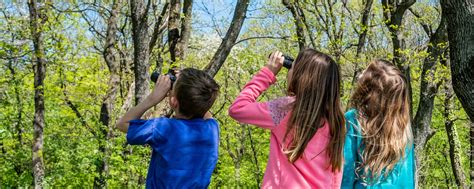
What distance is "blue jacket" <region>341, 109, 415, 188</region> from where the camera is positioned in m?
2.46

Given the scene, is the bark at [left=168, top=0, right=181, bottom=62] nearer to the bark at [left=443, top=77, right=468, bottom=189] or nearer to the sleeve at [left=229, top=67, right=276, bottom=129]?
the sleeve at [left=229, top=67, right=276, bottom=129]

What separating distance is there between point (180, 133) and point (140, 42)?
3780mm

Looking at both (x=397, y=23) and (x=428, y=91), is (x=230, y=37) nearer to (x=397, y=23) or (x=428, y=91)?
(x=397, y=23)

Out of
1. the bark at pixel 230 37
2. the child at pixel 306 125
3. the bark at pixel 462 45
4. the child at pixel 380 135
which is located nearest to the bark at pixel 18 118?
A: the bark at pixel 230 37

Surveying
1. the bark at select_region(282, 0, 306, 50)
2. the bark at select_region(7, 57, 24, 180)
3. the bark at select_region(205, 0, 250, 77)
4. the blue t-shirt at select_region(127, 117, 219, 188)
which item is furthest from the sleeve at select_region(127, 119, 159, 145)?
the bark at select_region(282, 0, 306, 50)

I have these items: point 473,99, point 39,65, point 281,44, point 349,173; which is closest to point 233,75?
point 281,44

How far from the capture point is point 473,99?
449cm

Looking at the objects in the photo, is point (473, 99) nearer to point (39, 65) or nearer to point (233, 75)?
point (39, 65)

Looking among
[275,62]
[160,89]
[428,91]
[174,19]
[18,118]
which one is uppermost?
[174,19]

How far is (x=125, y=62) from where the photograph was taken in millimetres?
10938

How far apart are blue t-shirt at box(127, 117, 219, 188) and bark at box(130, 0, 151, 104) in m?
3.63

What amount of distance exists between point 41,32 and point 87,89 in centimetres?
426

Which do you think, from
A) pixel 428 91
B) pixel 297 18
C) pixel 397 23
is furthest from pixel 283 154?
pixel 297 18

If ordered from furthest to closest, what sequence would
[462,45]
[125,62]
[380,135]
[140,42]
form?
[125,62] → [140,42] → [462,45] → [380,135]
